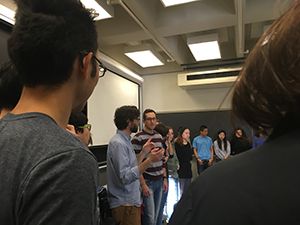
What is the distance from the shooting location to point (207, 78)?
5.64 metres

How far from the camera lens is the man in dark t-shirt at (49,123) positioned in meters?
0.55

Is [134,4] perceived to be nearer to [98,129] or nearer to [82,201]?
[98,129]

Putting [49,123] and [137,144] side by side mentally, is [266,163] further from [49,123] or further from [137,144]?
[137,144]

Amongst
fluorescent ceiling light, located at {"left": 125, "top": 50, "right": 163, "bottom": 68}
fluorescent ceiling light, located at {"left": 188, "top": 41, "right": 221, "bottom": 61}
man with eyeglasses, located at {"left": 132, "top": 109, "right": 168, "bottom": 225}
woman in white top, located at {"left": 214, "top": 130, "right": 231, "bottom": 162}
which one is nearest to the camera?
man with eyeglasses, located at {"left": 132, "top": 109, "right": 168, "bottom": 225}

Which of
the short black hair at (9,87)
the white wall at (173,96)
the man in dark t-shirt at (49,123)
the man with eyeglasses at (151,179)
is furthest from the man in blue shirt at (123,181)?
the white wall at (173,96)

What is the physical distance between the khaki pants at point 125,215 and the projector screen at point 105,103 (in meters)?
1.95

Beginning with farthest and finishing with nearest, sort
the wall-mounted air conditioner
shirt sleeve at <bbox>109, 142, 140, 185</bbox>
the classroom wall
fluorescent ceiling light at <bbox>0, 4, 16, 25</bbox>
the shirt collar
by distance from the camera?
the classroom wall < the wall-mounted air conditioner < the shirt collar < fluorescent ceiling light at <bbox>0, 4, 16, 25</bbox> < shirt sleeve at <bbox>109, 142, 140, 185</bbox>

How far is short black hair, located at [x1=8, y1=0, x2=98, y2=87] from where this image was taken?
26.9 inches

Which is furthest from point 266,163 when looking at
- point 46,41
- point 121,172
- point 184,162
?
point 184,162

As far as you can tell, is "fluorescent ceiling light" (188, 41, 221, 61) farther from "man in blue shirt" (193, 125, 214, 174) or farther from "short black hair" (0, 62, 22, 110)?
"short black hair" (0, 62, 22, 110)

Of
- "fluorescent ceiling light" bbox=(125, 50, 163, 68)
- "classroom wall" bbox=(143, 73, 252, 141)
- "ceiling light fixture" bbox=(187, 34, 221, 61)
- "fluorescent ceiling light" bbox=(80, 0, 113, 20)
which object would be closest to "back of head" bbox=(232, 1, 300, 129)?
"fluorescent ceiling light" bbox=(80, 0, 113, 20)

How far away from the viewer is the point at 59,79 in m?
0.71

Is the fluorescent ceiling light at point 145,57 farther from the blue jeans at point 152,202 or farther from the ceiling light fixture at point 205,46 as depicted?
the blue jeans at point 152,202

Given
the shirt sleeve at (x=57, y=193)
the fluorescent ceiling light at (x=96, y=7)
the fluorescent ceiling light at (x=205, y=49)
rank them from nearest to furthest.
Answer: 1. the shirt sleeve at (x=57, y=193)
2. the fluorescent ceiling light at (x=96, y=7)
3. the fluorescent ceiling light at (x=205, y=49)
